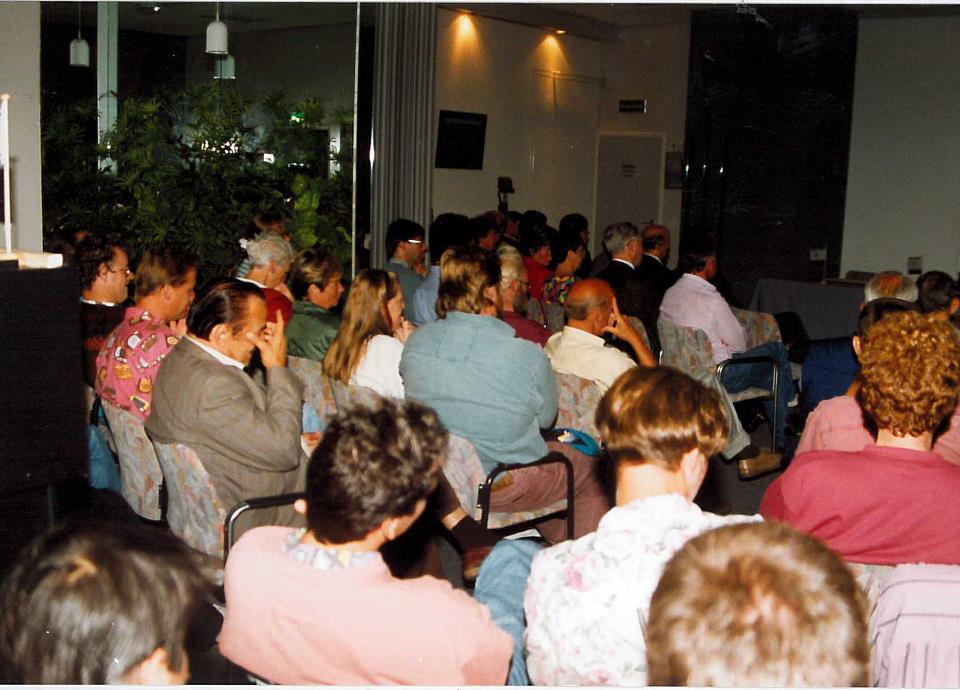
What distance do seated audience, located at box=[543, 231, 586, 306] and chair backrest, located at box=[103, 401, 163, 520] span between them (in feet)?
11.8

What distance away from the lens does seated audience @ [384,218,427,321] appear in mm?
6492

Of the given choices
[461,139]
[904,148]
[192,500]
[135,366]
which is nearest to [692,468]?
[192,500]

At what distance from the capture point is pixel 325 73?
30.3 feet

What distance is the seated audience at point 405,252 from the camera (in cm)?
649

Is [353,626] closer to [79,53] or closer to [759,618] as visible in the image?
[759,618]

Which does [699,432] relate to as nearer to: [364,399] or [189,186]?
[364,399]

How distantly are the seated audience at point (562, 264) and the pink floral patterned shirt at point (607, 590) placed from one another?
4713mm

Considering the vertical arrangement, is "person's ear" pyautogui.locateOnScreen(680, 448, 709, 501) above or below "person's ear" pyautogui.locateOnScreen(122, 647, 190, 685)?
above

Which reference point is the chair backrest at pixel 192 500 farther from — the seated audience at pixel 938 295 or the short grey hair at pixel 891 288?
the seated audience at pixel 938 295

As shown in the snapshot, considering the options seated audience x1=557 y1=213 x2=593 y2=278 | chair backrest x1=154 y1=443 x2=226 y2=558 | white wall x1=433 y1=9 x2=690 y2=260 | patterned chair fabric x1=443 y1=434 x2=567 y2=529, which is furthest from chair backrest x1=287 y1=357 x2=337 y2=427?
white wall x1=433 y1=9 x2=690 y2=260

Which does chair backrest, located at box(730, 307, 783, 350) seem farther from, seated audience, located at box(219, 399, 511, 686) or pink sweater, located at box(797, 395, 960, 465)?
seated audience, located at box(219, 399, 511, 686)

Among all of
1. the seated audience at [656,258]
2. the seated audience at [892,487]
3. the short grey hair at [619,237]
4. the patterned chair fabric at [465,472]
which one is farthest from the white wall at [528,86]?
the seated audience at [892,487]

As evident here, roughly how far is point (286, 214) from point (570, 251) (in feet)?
8.24

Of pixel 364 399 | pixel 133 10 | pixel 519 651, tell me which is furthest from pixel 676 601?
pixel 133 10
